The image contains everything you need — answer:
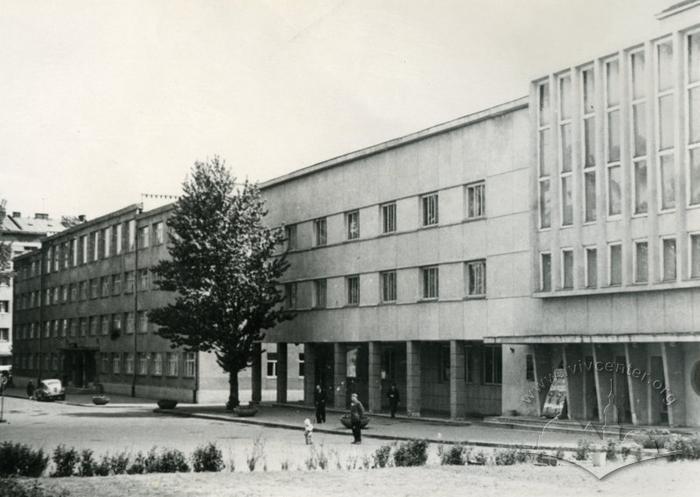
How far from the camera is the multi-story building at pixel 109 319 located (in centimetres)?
6275

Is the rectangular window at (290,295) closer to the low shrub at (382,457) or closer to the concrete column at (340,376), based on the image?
the concrete column at (340,376)

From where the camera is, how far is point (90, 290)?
82625 mm

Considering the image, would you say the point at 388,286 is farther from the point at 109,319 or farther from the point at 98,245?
the point at 98,245

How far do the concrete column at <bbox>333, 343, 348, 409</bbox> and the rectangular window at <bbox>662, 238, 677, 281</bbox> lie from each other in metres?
21.0

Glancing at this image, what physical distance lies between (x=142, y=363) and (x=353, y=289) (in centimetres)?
2856

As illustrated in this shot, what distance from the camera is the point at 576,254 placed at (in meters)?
33.5

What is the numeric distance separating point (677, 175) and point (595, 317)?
5875 mm

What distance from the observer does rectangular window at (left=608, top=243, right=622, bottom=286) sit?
3219 cm

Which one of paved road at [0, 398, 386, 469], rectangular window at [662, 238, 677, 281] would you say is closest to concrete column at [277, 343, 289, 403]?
paved road at [0, 398, 386, 469]

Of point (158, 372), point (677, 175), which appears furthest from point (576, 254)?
point (158, 372)

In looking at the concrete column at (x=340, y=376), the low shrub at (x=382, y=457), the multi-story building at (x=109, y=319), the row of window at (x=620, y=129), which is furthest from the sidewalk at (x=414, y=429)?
the row of window at (x=620, y=129)

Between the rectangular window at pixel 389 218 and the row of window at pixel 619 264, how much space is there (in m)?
10.3

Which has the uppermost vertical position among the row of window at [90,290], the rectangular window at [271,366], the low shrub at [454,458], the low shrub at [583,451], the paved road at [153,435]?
the row of window at [90,290]

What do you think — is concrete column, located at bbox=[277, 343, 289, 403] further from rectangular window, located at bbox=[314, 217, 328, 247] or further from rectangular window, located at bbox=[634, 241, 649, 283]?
rectangular window, located at bbox=[634, 241, 649, 283]
